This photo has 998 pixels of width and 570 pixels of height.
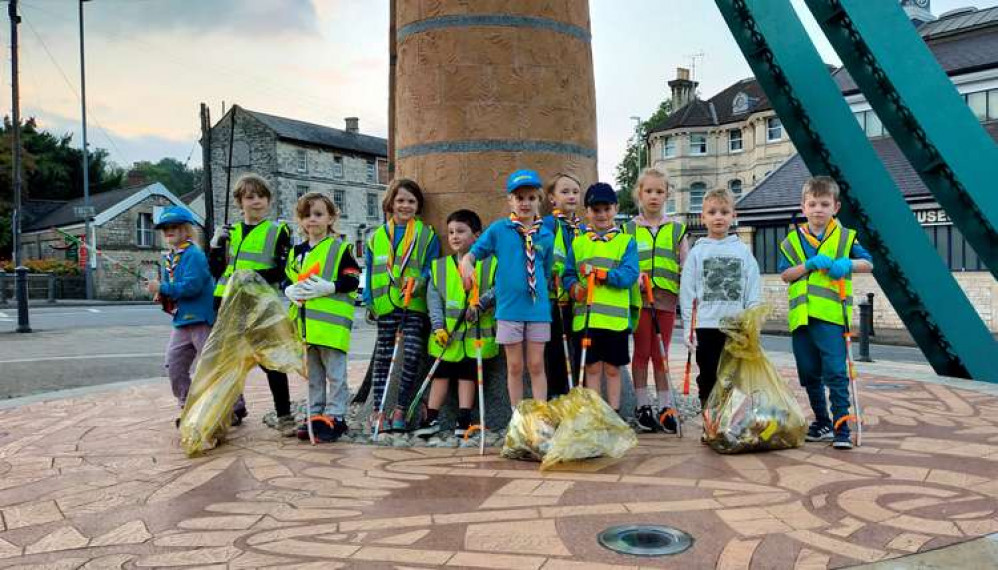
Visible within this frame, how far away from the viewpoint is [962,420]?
5.41 meters

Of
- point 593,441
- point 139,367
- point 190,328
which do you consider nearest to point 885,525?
point 593,441

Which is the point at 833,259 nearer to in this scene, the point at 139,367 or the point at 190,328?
the point at 190,328

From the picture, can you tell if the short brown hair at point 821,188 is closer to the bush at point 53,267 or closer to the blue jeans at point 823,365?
the blue jeans at point 823,365

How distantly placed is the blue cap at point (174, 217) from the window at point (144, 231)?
39.4 metres

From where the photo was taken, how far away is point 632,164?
59031 millimetres

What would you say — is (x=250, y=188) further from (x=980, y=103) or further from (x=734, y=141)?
(x=734, y=141)

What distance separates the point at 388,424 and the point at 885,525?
10.6 ft

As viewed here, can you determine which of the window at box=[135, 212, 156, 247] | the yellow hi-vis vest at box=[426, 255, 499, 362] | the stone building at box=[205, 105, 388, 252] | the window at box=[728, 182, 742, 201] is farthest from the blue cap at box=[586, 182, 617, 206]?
the window at box=[135, 212, 156, 247]

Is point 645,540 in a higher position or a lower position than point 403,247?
lower

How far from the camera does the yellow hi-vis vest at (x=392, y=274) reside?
525cm

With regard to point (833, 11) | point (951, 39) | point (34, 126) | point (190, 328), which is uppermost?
point (34, 126)

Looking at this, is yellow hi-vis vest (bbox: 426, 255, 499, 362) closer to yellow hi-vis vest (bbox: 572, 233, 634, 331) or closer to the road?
yellow hi-vis vest (bbox: 572, 233, 634, 331)

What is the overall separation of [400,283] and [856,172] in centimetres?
458

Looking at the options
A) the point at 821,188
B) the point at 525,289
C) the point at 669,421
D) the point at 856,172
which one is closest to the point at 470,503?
the point at 525,289
